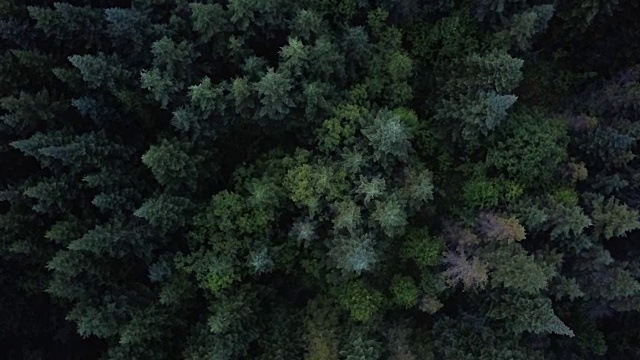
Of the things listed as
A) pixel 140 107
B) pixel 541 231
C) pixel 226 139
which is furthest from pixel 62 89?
pixel 541 231

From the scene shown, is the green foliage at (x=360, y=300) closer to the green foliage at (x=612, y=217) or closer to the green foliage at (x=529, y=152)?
the green foliage at (x=529, y=152)

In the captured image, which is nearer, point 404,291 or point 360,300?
point 360,300

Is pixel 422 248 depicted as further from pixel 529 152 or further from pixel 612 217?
pixel 612 217

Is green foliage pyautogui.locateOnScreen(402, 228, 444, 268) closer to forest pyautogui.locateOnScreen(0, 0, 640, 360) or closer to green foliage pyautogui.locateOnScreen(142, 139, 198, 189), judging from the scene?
forest pyautogui.locateOnScreen(0, 0, 640, 360)

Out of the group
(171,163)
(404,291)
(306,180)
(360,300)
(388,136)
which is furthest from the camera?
(404,291)

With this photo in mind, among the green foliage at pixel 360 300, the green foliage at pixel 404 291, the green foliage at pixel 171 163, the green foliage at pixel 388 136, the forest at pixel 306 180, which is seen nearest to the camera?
the green foliage at pixel 388 136

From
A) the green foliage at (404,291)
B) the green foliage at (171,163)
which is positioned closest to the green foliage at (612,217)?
the green foliage at (404,291)

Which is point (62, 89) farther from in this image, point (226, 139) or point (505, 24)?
point (505, 24)

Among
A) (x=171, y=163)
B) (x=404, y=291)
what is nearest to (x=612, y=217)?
(x=404, y=291)

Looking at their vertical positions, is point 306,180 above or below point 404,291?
above
